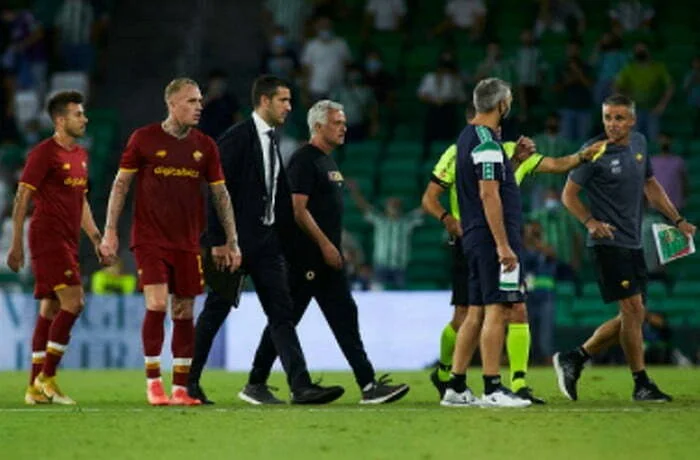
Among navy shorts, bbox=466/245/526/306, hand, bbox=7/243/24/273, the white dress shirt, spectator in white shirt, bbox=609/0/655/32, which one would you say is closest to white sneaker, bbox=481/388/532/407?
navy shorts, bbox=466/245/526/306

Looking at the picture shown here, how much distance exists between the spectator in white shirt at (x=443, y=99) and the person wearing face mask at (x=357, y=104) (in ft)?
2.49

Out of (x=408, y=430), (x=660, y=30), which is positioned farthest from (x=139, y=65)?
(x=408, y=430)

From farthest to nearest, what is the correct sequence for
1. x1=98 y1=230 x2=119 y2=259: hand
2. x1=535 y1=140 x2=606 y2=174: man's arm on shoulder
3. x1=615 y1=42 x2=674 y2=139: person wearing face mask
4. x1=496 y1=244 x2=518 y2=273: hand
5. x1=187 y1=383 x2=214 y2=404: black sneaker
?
x1=615 y1=42 x2=674 y2=139: person wearing face mask → x1=187 y1=383 x2=214 y2=404: black sneaker → x1=535 y1=140 x2=606 y2=174: man's arm on shoulder → x1=98 y1=230 x2=119 y2=259: hand → x1=496 y1=244 x2=518 y2=273: hand

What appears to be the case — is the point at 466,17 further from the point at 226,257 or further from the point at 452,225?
the point at 226,257

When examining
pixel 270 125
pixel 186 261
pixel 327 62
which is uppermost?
pixel 327 62

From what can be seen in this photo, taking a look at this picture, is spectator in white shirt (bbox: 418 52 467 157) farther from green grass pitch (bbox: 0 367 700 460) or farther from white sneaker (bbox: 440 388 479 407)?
white sneaker (bbox: 440 388 479 407)

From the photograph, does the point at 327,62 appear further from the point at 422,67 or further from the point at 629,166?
the point at 629,166

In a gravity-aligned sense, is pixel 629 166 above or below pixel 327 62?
below

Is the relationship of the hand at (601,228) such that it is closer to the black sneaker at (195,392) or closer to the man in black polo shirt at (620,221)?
the man in black polo shirt at (620,221)

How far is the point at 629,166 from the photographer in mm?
14969

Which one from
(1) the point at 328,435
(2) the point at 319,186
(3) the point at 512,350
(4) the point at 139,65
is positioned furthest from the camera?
(4) the point at 139,65

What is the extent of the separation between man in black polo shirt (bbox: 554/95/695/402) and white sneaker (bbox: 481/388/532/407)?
153 centimetres

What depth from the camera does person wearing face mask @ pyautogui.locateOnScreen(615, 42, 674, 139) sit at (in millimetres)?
26203

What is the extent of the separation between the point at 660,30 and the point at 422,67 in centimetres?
337
